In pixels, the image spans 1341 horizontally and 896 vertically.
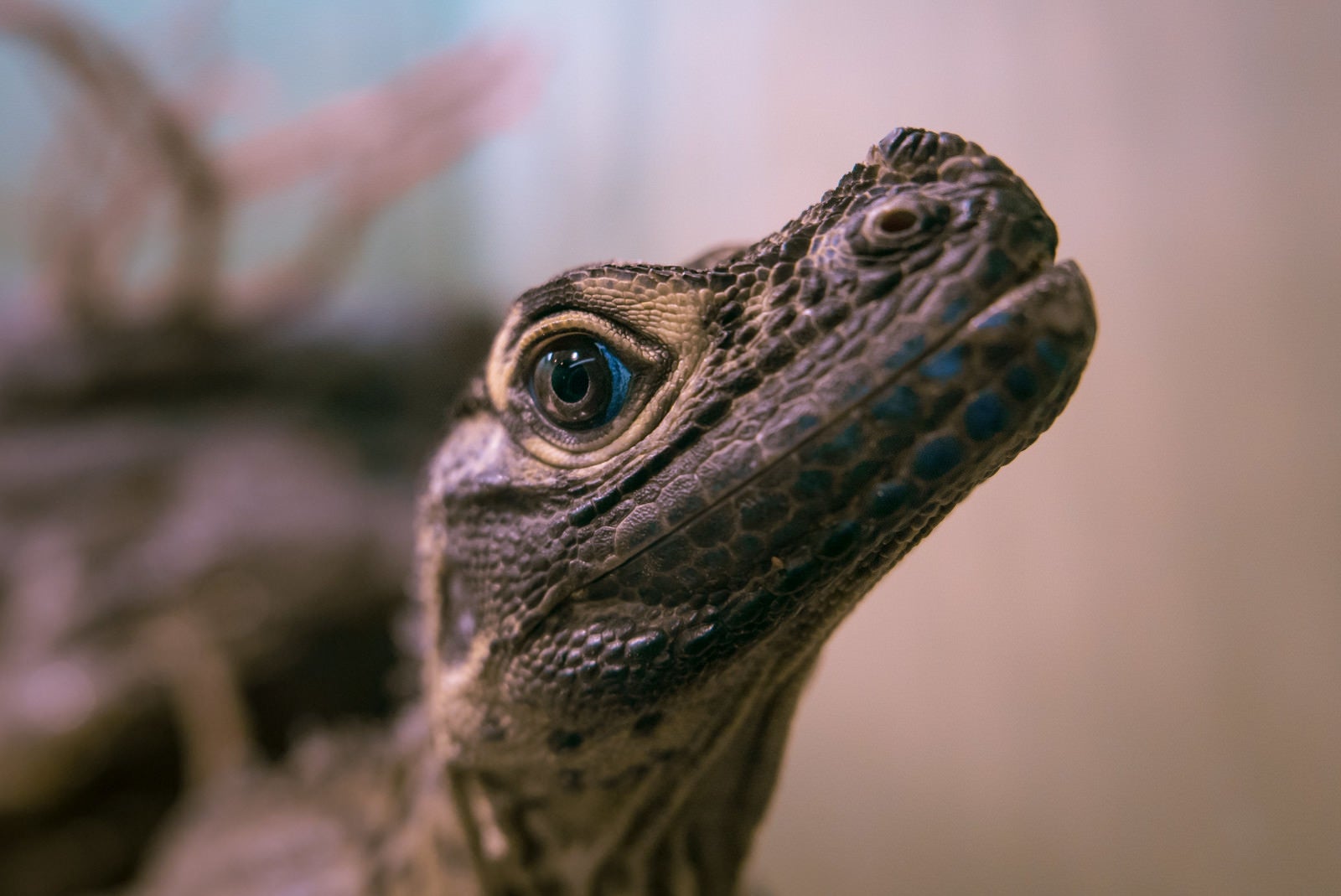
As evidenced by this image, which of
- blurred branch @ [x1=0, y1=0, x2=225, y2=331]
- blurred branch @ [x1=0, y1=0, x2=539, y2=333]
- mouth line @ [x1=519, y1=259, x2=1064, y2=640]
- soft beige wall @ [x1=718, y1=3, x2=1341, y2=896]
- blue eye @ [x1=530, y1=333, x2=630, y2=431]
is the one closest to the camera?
mouth line @ [x1=519, y1=259, x2=1064, y2=640]

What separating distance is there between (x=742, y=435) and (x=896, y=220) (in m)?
0.30

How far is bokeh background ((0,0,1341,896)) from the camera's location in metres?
1.39

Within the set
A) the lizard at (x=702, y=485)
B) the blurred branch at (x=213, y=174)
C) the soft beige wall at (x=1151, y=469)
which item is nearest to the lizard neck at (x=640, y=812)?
the lizard at (x=702, y=485)

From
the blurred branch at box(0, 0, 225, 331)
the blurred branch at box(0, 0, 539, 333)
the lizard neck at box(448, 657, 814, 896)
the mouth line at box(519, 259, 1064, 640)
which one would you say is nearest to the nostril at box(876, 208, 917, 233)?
the mouth line at box(519, 259, 1064, 640)

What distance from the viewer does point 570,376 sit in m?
1.11

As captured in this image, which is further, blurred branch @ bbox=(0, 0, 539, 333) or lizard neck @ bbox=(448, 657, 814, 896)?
blurred branch @ bbox=(0, 0, 539, 333)

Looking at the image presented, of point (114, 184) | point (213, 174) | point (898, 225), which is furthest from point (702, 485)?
point (114, 184)

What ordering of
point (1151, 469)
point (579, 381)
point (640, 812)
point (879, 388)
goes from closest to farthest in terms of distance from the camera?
1. point (879, 388)
2. point (579, 381)
3. point (640, 812)
4. point (1151, 469)

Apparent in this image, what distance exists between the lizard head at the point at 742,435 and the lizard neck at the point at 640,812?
5cm

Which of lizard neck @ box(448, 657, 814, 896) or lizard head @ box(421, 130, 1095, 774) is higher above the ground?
lizard head @ box(421, 130, 1095, 774)

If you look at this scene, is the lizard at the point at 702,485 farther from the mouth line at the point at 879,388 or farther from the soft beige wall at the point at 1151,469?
the soft beige wall at the point at 1151,469

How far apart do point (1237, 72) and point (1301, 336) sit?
0.48 m

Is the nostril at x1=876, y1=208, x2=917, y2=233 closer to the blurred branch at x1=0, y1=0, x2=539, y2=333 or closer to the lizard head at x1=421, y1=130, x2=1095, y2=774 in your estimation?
the lizard head at x1=421, y1=130, x2=1095, y2=774

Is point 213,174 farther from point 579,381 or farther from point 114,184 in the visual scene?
point 579,381
